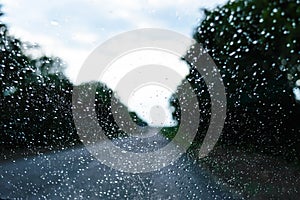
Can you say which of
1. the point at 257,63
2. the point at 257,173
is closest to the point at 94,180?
the point at 257,173

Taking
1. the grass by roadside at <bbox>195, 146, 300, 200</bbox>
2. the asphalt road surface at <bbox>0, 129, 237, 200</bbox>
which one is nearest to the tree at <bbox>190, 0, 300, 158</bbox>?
the grass by roadside at <bbox>195, 146, 300, 200</bbox>

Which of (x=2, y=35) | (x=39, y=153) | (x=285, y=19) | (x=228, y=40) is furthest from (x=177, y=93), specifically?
(x=39, y=153)

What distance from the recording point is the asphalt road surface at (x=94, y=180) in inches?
116

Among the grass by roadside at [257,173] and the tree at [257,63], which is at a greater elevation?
the tree at [257,63]

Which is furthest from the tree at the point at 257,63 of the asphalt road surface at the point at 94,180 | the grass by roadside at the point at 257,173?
the asphalt road surface at the point at 94,180

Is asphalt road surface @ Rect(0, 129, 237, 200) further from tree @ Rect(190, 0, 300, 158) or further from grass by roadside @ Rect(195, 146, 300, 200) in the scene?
tree @ Rect(190, 0, 300, 158)

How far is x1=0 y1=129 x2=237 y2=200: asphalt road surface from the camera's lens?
2.94 meters

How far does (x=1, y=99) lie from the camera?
108 inches

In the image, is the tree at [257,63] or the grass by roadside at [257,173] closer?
the tree at [257,63]

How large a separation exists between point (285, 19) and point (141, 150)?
2.43 meters

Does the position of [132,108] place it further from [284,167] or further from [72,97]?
[284,167]

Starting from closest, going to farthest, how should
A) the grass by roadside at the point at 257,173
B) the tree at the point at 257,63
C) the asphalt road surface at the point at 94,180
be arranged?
1. the tree at the point at 257,63
2. the grass by roadside at the point at 257,173
3. the asphalt road surface at the point at 94,180

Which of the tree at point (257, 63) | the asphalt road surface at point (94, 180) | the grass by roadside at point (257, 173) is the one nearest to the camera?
the tree at point (257, 63)

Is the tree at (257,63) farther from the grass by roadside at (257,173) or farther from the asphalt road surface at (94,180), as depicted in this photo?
the asphalt road surface at (94,180)
